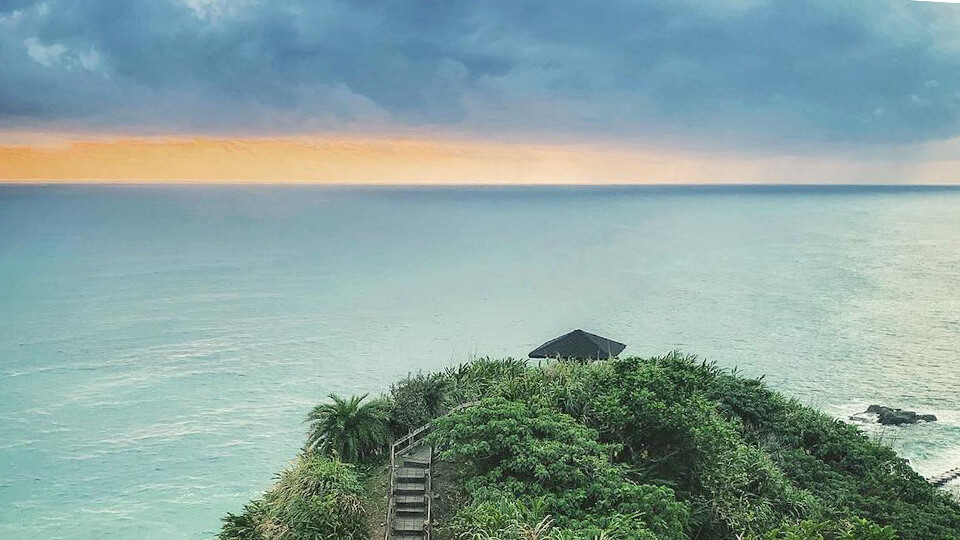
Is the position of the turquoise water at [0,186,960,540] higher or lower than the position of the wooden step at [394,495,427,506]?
lower

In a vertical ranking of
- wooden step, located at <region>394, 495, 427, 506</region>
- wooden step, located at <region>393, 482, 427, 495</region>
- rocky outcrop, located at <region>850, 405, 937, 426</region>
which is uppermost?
wooden step, located at <region>393, 482, 427, 495</region>

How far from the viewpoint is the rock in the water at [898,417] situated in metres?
17.4

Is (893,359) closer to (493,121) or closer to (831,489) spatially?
(831,489)

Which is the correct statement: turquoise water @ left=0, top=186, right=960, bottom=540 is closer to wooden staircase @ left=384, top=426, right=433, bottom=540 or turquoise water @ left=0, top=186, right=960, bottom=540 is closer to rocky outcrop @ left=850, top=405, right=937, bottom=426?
rocky outcrop @ left=850, top=405, right=937, bottom=426

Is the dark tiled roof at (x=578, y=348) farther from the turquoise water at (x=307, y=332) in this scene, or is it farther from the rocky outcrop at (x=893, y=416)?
the rocky outcrop at (x=893, y=416)

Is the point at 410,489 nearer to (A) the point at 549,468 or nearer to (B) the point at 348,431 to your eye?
(B) the point at 348,431

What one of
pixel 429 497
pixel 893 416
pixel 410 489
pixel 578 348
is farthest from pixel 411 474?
pixel 893 416

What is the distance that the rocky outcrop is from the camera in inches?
686

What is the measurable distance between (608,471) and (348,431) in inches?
170

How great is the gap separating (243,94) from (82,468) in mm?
24663

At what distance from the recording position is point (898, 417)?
1742cm

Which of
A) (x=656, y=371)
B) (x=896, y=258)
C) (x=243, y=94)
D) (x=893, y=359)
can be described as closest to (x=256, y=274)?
(x=243, y=94)

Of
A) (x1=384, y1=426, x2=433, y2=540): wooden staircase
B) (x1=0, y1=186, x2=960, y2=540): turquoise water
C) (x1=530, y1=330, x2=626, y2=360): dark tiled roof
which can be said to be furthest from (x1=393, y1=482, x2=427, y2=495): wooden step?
(x1=0, y1=186, x2=960, y2=540): turquoise water

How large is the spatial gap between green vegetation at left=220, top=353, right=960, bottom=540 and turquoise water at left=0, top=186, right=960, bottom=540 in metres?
5.70
